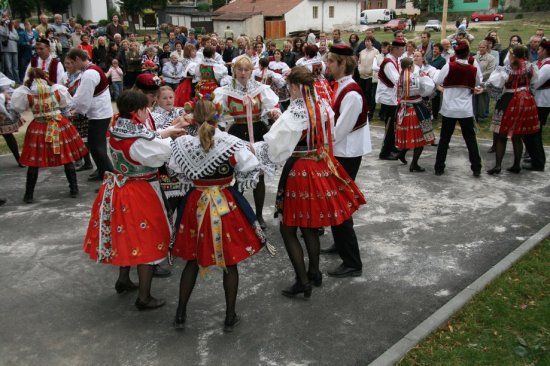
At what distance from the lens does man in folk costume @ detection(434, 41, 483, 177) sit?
7.89 metres

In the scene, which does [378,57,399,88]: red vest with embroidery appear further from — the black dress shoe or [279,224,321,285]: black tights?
the black dress shoe

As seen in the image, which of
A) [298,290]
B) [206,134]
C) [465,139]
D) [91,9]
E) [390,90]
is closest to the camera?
[206,134]

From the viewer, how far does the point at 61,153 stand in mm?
7160

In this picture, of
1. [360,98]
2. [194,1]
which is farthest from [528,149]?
[194,1]

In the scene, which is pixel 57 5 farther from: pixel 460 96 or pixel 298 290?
pixel 298 290

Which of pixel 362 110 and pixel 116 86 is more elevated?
pixel 362 110

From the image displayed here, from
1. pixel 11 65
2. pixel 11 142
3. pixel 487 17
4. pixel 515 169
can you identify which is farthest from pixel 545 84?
pixel 487 17

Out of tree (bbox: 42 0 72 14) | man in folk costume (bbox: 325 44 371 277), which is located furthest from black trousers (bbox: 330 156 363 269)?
tree (bbox: 42 0 72 14)

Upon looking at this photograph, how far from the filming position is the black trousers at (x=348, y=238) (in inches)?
196

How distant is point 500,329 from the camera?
418 cm

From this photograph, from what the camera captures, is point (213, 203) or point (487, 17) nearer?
point (213, 203)

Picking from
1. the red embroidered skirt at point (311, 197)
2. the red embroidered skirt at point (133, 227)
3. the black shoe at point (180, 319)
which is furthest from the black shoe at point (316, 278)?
the red embroidered skirt at point (133, 227)

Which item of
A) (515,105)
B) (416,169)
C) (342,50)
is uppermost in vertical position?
(342,50)

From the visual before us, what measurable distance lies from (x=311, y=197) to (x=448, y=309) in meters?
1.43
